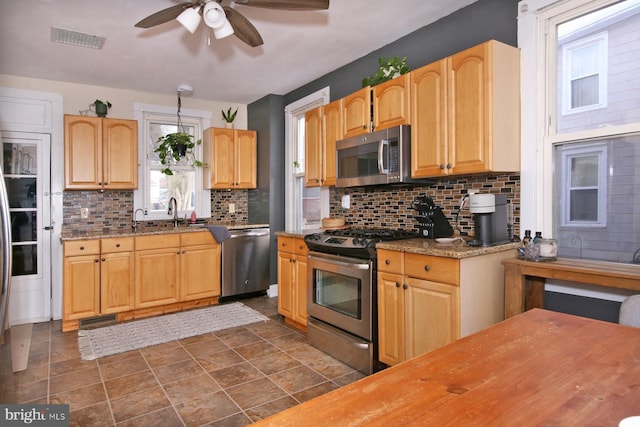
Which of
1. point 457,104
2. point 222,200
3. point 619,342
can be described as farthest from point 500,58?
point 222,200

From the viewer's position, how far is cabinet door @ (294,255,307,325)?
3.52 meters

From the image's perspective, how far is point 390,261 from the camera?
2547 mm

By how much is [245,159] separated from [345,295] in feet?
9.37

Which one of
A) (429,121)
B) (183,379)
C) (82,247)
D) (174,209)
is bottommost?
(183,379)

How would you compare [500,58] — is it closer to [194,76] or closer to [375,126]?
[375,126]

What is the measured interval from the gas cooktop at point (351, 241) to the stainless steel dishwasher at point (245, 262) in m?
1.69

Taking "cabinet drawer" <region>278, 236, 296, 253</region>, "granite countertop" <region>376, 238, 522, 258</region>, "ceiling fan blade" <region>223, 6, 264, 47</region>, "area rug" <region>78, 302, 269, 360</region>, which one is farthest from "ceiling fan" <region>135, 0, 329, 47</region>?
"area rug" <region>78, 302, 269, 360</region>

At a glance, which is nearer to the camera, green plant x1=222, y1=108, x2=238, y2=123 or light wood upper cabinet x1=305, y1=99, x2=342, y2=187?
light wood upper cabinet x1=305, y1=99, x2=342, y2=187

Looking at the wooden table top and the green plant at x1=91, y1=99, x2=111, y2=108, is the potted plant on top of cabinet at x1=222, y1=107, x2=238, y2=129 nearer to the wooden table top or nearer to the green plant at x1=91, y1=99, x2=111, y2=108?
the green plant at x1=91, y1=99, x2=111, y2=108

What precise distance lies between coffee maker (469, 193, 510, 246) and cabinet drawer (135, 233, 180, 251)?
3.18 metres

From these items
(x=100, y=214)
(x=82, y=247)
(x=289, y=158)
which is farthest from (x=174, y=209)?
(x=289, y=158)

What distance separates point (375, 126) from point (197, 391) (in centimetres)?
232

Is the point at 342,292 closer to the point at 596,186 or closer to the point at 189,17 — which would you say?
the point at 596,186

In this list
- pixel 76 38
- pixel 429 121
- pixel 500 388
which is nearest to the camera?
pixel 500 388
